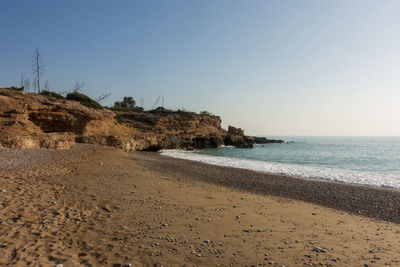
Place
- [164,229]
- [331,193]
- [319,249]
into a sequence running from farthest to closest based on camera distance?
[331,193] < [164,229] < [319,249]

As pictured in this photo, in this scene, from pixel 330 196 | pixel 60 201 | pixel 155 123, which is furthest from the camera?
pixel 155 123

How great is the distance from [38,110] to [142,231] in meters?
20.1

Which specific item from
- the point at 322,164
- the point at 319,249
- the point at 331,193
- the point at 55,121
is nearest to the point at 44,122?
the point at 55,121

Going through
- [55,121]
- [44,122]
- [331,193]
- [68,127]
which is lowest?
[331,193]

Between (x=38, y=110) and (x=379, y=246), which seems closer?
(x=379, y=246)

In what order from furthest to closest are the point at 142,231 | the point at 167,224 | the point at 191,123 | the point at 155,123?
the point at 191,123 → the point at 155,123 → the point at 167,224 → the point at 142,231

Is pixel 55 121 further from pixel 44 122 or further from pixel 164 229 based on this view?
pixel 164 229

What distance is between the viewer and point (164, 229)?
4734 millimetres

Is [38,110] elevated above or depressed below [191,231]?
above

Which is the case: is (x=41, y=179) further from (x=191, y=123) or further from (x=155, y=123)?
(x=191, y=123)

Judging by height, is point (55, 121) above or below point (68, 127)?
above

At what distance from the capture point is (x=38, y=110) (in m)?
19.2

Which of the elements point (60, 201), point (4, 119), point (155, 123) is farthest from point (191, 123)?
point (60, 201)

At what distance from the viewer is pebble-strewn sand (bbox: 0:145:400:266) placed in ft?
11.9
